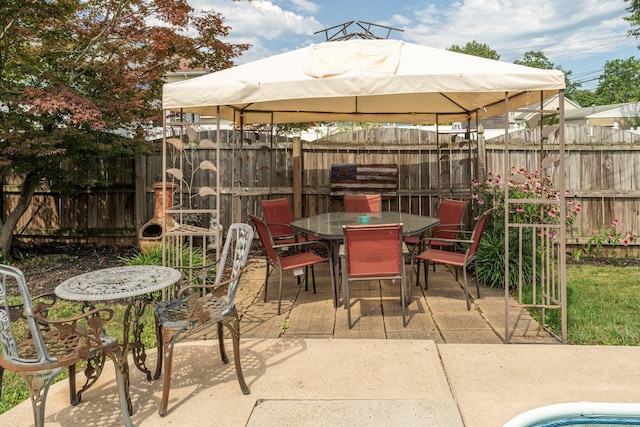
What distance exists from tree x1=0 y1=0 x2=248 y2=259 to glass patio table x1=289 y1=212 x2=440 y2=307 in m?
2.80

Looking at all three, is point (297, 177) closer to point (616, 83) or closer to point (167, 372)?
point (167, 372)

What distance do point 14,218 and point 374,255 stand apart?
550 centimetres

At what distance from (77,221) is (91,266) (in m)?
1.68

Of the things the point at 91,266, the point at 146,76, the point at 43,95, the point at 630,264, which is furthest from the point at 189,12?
the point at 630,264

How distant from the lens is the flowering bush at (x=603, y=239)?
695cm

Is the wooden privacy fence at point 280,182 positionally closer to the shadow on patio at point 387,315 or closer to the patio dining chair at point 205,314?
the shadow on patio at point 387,315

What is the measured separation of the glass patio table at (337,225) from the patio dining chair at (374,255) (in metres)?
0.29

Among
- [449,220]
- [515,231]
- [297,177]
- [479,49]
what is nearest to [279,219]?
[297,177]

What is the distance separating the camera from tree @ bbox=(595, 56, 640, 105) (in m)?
46.9

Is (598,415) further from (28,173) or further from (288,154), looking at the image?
(28,173)

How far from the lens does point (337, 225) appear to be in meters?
4.80

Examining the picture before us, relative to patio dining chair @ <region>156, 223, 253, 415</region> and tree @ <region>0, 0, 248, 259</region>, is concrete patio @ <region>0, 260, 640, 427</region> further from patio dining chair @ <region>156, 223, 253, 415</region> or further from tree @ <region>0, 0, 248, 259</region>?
tree @ <region>0, 0, 248, 259</region>

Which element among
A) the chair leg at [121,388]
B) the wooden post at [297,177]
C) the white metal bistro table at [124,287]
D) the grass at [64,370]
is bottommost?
the grass at [64,370]

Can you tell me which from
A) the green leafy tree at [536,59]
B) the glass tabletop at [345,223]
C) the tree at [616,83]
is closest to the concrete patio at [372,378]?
Answer: the glass tabletop at [345,223]
